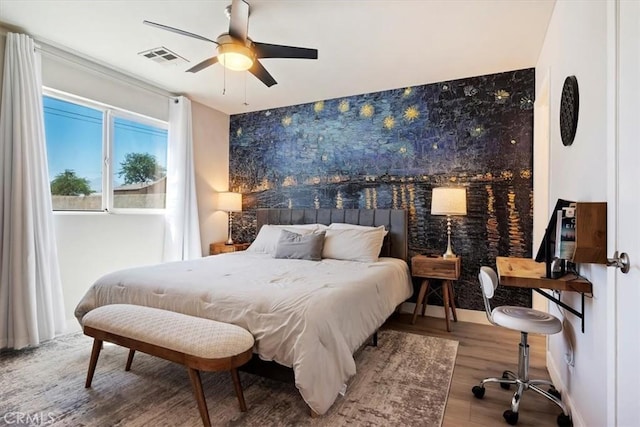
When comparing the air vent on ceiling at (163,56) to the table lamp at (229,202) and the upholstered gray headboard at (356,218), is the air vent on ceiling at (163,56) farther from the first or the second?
the upholstered gray headboard at (356,218)

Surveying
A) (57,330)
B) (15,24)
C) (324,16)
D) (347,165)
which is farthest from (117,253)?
(324,16)

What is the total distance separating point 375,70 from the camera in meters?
3.55

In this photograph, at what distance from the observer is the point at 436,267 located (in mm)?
3441

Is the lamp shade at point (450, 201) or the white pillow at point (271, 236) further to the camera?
the white pillow at point (271, 236)

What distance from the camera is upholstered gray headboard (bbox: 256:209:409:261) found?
3885 millimetres

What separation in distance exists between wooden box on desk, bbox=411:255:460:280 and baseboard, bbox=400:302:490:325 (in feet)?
1.85

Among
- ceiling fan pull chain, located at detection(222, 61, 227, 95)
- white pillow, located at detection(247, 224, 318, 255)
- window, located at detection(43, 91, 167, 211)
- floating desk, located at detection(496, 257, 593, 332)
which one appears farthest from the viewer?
white pillow, located at detection(247, 224, 318, 255)

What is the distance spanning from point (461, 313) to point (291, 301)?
254 cm

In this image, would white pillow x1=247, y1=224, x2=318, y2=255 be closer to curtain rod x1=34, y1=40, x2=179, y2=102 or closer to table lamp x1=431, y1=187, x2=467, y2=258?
table lamp x1=431, y1=187, x2=467, y2=258

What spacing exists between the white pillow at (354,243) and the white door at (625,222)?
7.63 ft

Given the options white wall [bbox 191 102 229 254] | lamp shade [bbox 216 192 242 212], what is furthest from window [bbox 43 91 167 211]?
lamp shade [bbox 216 192 242 212]

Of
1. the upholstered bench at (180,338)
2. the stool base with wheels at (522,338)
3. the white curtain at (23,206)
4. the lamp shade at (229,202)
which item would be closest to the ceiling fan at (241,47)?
the white curtain at (23,206)

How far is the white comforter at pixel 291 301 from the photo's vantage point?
186 cm

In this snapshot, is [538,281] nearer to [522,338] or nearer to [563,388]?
[522,338]
